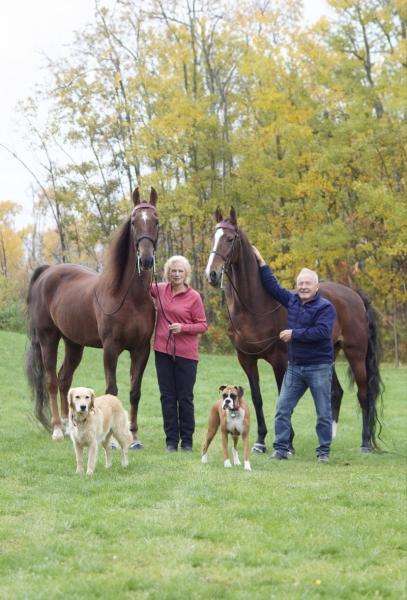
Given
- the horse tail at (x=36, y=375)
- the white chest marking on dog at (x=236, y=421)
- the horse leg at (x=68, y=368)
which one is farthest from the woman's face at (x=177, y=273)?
the horse tail at (x=36, y=375)

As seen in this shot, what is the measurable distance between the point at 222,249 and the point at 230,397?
73.9 inches

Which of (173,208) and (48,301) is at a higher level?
(173,208)

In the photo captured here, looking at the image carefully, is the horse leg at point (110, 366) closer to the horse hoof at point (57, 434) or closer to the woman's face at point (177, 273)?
the woman's face at point (177, 273)

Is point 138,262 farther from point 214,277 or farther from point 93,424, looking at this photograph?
point 93,424

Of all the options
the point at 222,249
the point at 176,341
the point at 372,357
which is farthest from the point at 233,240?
the point at 372,357

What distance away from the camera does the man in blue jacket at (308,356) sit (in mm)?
8461

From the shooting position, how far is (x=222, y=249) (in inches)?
353

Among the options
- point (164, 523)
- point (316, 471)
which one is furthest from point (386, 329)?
point (164, 523)

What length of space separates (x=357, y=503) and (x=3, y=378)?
15.0m

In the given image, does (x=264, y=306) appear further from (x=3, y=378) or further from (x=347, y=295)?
(x=3, y=378)

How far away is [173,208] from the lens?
31.1 meters

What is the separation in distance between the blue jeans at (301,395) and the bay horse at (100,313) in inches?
66.6

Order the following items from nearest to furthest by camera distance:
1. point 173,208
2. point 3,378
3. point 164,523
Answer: point 164,523, point 3,378, point 173,208

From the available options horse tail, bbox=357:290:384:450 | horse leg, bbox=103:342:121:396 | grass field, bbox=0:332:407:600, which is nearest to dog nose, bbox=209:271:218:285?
horse leg, bbox=103:342:121:396
